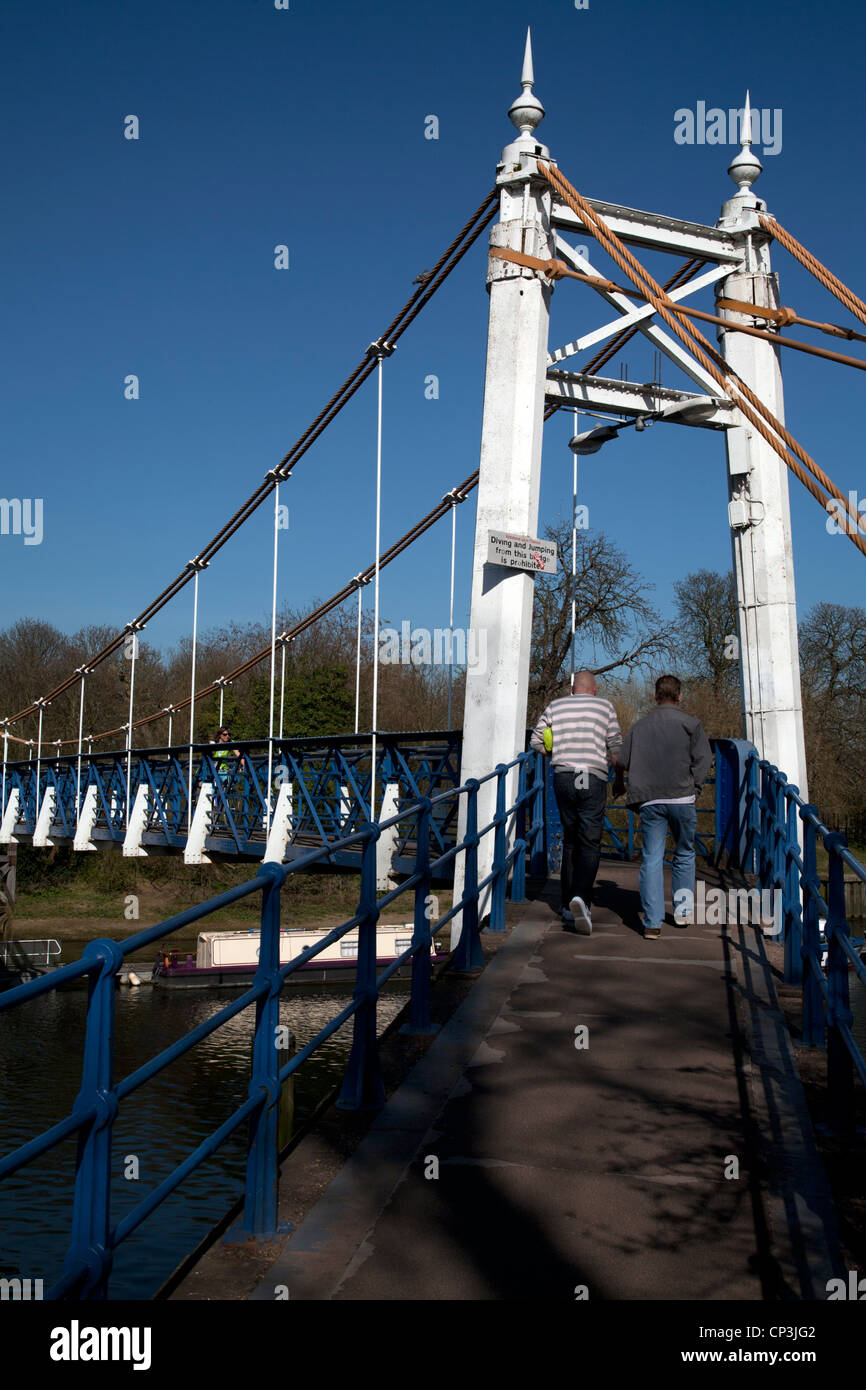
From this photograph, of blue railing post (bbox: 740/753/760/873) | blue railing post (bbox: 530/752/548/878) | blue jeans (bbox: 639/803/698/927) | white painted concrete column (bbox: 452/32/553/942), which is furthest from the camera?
blue railing post (bbox: 530/752/548/878)

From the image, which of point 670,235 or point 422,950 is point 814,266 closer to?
point 670,235

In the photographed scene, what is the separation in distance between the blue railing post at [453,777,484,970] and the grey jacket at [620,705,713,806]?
1.55 m

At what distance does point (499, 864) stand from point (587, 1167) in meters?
3.61

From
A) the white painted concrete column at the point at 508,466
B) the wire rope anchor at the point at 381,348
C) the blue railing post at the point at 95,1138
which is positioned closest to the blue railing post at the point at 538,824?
the white painted concrete column at the point at 508,466

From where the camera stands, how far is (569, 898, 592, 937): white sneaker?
7.80 metres

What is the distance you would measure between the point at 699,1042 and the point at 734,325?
277 inches

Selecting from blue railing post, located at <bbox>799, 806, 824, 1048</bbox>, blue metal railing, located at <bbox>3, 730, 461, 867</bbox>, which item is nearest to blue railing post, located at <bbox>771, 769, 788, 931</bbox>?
blue railing post, located at <bbox>799, 806, 824, 1048</bbox>

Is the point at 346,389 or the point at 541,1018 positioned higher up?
the point at 346,389

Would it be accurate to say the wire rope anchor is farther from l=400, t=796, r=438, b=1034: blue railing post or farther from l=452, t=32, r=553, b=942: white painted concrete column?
l=400, t=796, r=438, b=1034: blue railing post

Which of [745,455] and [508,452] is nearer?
[508,452]
